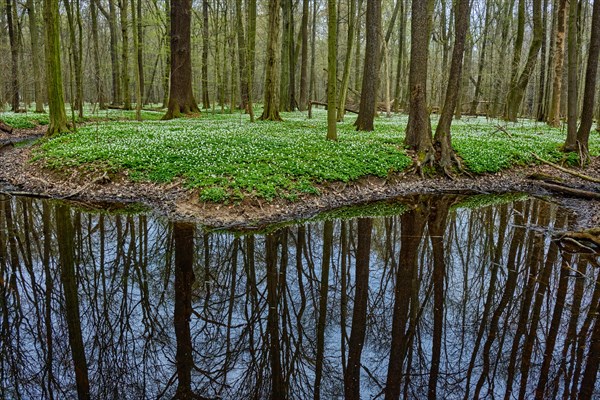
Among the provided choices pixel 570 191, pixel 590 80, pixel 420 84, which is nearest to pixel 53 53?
pixel 420 84

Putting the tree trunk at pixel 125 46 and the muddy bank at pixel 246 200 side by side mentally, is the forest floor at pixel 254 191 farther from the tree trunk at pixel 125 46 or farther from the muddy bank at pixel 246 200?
the tree trunk at pixel 125 46

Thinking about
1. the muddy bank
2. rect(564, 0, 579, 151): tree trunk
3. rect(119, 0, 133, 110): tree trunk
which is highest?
rect(119, 0, 133, 110): tree trunk

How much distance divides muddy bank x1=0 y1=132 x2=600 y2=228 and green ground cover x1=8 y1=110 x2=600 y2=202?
278 millimetres

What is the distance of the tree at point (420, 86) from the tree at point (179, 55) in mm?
13366

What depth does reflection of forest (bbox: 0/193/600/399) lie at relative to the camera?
14.4ft

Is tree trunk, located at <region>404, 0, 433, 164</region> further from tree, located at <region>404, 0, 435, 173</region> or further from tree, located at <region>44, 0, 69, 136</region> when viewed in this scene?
tree, located at <region>44, 0, 69, 136</region>

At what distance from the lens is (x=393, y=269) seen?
7207 millimetres

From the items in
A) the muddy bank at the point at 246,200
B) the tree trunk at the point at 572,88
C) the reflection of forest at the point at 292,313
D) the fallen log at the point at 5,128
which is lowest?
the reflection of forest at the point at 292,313

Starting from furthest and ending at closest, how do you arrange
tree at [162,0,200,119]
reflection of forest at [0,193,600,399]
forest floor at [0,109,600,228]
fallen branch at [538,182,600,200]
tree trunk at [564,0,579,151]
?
tree at [162,0,200,119]
tree trunk at [564,0,579,151]
fallen branch at [538,182,600,200]
forest floor at [0,109,600,228]
reflection of forest at [0,193,600,399]

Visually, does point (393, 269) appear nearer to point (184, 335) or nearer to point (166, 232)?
point (184, 335)

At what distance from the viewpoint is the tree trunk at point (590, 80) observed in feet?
43.1

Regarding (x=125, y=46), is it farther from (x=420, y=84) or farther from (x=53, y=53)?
(x=420, y=84)

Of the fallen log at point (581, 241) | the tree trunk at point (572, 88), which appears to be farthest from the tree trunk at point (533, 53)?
the fallen log at point (581, 241)

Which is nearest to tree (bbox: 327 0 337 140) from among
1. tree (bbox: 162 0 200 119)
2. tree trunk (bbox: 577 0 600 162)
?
tree trunk (bbox: 577 0 600 162)
